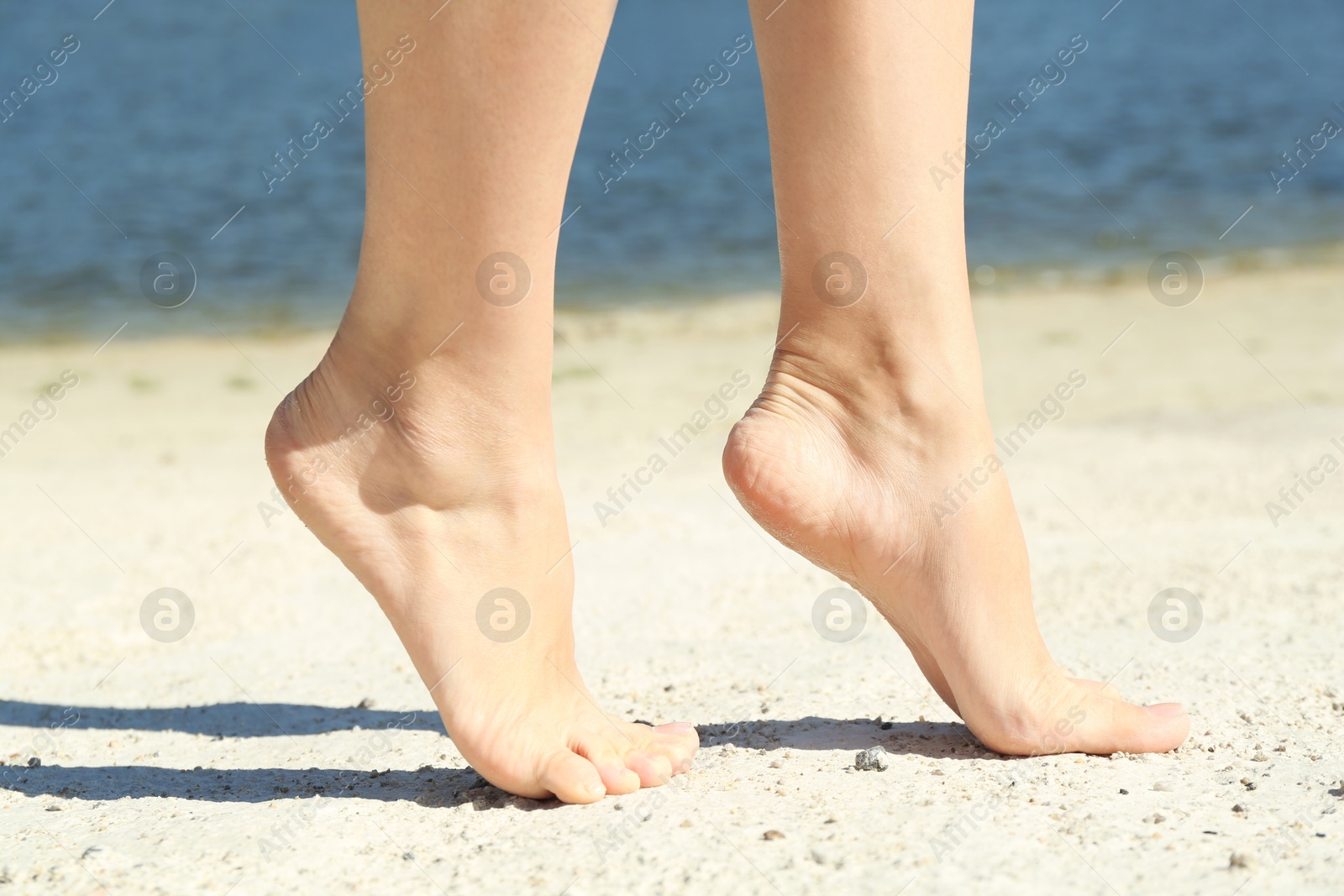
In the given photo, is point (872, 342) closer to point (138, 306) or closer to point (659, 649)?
point (659, 649)

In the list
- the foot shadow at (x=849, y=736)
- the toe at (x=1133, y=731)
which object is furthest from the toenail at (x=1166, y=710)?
the foot shadow at (x=849, y=736)

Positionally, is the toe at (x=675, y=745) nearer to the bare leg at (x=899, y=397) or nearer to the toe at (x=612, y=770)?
the toe at (x=612, y=770)

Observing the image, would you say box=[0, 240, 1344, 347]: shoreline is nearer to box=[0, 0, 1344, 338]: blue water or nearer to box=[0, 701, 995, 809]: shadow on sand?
box=[0, 0, 1344, 338]: blue water

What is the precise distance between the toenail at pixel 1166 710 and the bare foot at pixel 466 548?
23.3 inches

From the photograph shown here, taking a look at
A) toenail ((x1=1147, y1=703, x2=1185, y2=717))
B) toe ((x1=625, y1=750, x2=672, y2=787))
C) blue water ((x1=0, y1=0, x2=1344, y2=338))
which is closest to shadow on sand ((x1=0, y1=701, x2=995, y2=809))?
toe ((x1=625, y1=750, x2=672, y2=787))

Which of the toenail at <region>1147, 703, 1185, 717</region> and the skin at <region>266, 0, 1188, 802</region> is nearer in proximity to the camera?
the skin at <region>266, 0, 1188, 802</region>

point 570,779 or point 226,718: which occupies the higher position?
point 570,779

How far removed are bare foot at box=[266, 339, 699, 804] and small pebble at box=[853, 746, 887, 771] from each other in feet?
0.67

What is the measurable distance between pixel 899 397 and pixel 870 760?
449 millimetres

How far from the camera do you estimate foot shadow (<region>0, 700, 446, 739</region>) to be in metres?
1.86

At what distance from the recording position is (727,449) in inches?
61.0

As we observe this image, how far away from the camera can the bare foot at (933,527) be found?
1464mm

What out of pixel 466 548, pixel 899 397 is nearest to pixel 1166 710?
pixel 899 397

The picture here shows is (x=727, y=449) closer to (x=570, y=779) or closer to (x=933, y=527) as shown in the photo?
(x=933, y=527)
